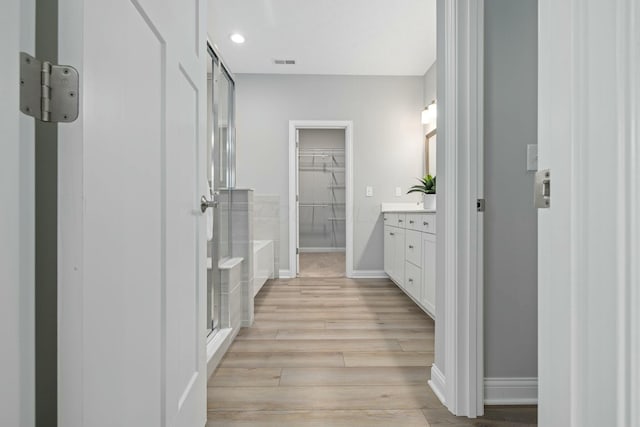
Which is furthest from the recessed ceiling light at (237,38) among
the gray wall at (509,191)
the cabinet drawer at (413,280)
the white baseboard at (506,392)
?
the white baseboard at (506,392)

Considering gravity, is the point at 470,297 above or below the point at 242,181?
below

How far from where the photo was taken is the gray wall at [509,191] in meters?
1.47

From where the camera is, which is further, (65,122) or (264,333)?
(264,333)

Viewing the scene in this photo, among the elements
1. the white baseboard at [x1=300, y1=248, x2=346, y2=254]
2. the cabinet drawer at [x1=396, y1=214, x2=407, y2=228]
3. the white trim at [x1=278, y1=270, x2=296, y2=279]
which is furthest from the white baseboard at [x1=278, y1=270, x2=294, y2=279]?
the white baseboard at [x1=300, y1=248, x2=346, y2=254]

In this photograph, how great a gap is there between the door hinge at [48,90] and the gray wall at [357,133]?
3830mm

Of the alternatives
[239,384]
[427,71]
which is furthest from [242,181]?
A: [239,384]

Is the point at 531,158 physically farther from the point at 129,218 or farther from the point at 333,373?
the point at 129,218

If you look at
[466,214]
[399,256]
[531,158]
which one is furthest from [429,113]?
[466,214]

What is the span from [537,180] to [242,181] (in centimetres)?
397

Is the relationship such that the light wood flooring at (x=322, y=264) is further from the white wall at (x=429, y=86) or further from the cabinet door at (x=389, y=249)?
the white wall at (x=429, y=86)

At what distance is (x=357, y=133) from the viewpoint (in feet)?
14.2

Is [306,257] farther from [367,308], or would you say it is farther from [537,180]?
[537,180]

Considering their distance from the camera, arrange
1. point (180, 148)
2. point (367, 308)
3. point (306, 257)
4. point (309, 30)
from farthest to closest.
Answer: point (306, 257) → point (309, 30) → point (367, 308) → point (180, 148)

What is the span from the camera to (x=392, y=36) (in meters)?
3.39
